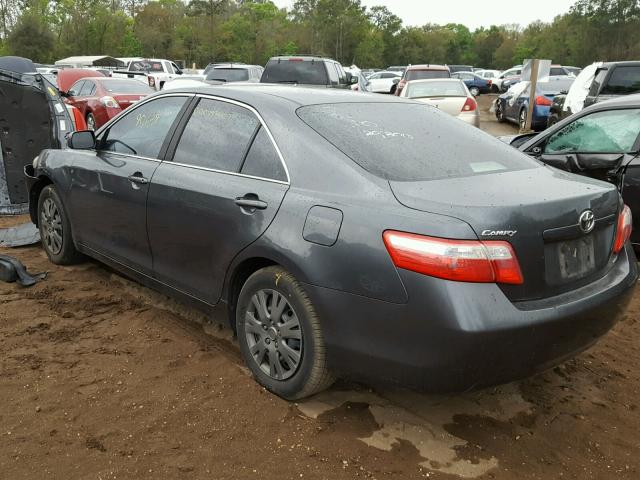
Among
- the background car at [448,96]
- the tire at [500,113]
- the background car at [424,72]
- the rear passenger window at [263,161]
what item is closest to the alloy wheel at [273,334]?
the rear passenger window at [263,161]

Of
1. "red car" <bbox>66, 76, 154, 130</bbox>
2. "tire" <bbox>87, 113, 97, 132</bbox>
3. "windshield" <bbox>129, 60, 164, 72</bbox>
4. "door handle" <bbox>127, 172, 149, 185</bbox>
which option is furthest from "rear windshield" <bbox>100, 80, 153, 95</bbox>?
"windshield" <bbox>129, 60, 164, 72</bbox>

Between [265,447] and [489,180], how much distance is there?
1.60m

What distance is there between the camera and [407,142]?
3.35 meters

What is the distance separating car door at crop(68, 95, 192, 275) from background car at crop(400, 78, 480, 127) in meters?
9.12

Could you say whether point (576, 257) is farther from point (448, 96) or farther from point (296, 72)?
→ point (448, 96)

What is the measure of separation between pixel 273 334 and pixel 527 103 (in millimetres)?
14180

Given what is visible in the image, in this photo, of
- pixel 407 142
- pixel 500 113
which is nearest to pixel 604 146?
pixel 407 142

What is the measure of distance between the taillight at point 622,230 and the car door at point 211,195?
5.54 feet

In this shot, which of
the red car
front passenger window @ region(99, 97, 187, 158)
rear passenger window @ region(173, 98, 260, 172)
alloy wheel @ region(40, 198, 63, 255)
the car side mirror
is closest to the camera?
rear passenger window @ region(173, 98, 260, 172)

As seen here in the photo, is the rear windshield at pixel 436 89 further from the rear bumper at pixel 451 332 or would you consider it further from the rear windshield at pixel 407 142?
the rear bumper at pixel 451 332

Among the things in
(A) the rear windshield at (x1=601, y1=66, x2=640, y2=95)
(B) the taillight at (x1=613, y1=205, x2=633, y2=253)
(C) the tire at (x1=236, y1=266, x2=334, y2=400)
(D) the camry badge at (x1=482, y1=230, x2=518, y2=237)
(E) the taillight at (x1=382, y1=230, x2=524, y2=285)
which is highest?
(A) the rear windshield at (x1=601, y1=66, x2=640, y2=95)

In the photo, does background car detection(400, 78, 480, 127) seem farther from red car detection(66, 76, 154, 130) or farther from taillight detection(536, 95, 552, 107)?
red car detection(66, 76, 154, 130)

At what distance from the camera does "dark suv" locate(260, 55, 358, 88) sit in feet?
43.2

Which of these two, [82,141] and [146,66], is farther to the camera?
[146,66]
